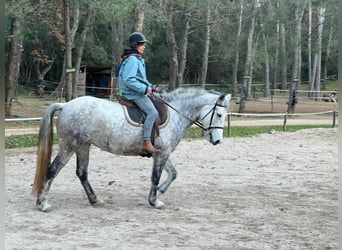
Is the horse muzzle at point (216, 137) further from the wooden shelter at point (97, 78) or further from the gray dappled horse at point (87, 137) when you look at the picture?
the wooden shelter at point (97, 78)

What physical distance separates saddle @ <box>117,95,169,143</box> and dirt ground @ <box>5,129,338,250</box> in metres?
0.95

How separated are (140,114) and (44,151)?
112 cm

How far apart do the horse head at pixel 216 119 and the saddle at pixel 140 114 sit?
0.52m

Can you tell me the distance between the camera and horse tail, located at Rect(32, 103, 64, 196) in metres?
5.37

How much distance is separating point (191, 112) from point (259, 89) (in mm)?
37755

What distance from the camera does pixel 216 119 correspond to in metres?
5.84

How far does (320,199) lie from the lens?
6.35m

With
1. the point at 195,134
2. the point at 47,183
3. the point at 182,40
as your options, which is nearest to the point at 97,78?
the point at 182,40

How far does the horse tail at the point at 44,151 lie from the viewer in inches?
211

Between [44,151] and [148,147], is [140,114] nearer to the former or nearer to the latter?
[148,147]

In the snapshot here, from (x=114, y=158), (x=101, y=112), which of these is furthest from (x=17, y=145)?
(x=101, y=112)

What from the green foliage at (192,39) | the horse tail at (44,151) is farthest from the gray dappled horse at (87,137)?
the green foliage at (192,39)

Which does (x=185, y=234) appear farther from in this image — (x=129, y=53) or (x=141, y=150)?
(x=129, y=53)

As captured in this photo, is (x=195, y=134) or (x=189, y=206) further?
(x=195, y=134)
